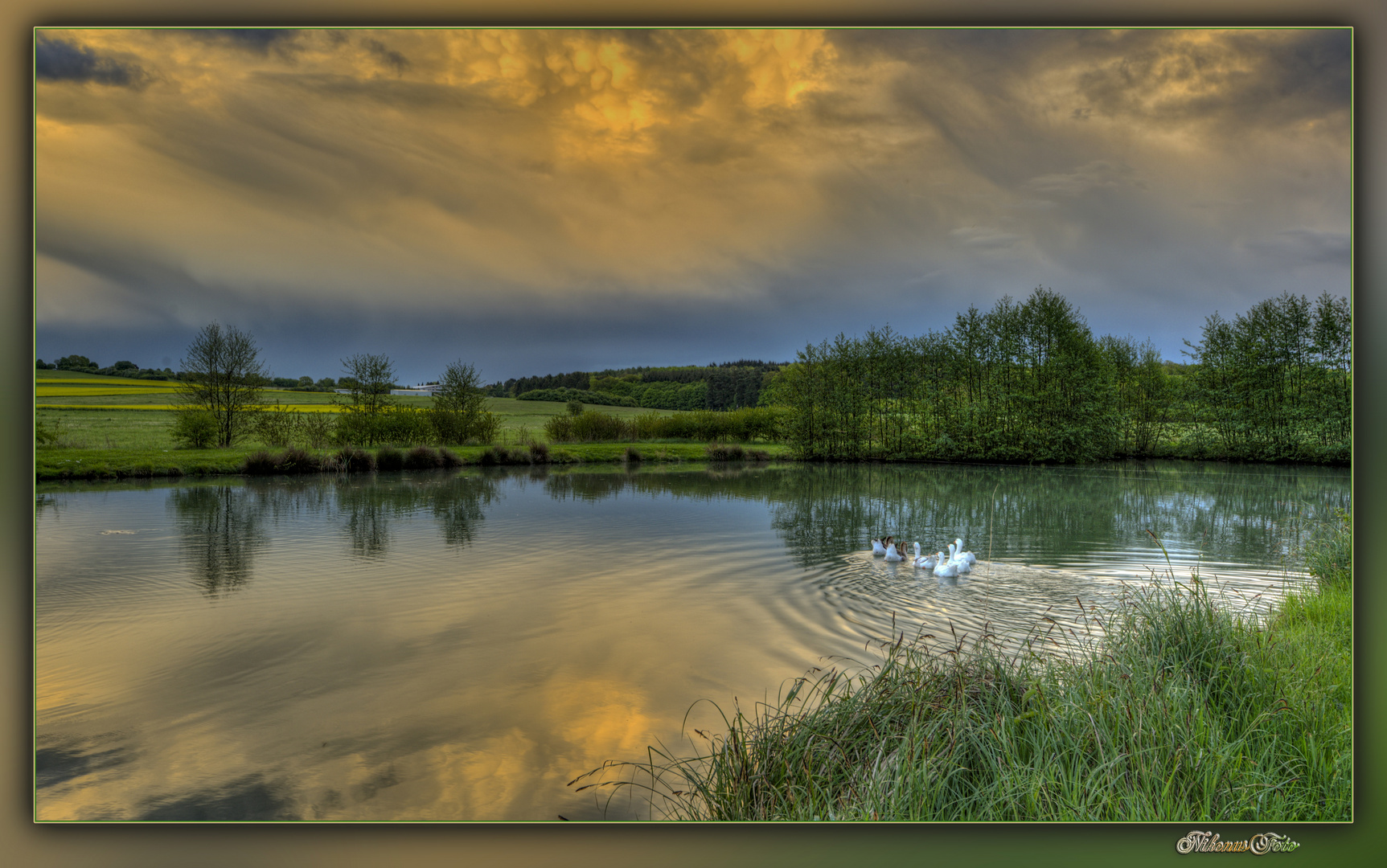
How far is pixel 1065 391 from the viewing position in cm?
1967

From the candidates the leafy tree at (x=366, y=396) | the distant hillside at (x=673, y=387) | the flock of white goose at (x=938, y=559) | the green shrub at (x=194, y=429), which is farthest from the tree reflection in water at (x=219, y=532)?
the distant hillside at (x=673, y=387)

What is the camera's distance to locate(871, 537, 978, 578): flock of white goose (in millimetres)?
6758

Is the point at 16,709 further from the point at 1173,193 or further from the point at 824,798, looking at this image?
the point at 1173,193

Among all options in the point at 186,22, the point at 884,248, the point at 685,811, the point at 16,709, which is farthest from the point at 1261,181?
the point at 16,709

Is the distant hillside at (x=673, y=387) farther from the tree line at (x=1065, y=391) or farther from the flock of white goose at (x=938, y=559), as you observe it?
the flock of white goose at (x=938, y=559)

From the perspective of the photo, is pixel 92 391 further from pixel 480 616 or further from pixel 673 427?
pixel 673 427

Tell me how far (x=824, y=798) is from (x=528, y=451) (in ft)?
71.3

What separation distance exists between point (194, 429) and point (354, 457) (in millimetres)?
4445

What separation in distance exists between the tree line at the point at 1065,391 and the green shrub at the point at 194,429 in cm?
1788

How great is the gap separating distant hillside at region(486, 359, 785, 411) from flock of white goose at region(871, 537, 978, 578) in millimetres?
16949

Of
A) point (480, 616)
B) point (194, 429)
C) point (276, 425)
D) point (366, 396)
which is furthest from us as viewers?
point (366, 396)

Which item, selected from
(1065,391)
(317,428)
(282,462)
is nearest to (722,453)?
(1065,391)

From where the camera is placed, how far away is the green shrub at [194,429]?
14.0m

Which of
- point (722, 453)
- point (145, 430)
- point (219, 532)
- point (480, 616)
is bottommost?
point (480, 616)
